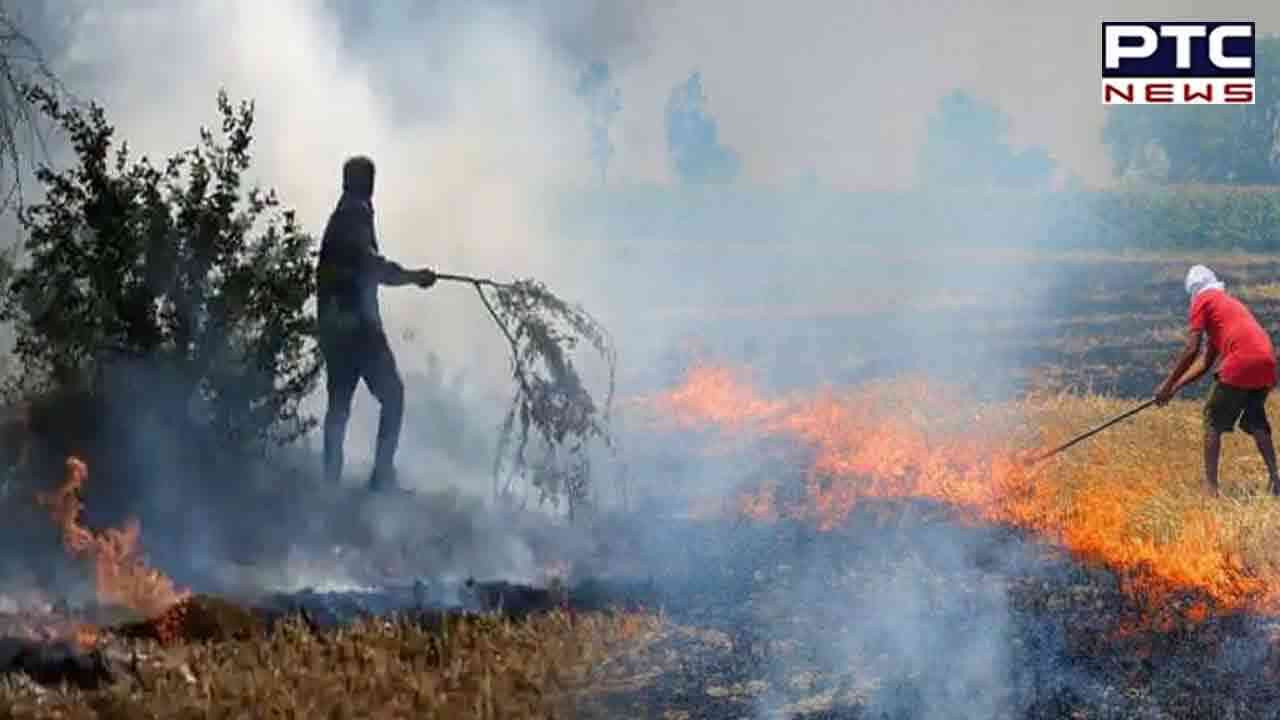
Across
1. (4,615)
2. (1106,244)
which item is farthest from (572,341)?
(1106,244)

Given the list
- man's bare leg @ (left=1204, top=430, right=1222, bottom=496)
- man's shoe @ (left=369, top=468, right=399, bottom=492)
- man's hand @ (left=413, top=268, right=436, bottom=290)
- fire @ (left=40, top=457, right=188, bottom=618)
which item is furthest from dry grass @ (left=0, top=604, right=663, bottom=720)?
man's bare leg @ (left=1204, top=430, right=1222, bottom=496)

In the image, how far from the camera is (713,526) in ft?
38.9

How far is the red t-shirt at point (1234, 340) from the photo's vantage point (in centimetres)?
1240

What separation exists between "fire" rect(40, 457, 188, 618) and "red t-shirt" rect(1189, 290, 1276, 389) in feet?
28.2

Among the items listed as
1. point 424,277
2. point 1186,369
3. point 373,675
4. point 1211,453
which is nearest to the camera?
point 373,675

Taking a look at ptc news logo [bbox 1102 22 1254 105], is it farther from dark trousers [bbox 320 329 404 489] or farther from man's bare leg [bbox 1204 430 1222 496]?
dark trousers [bbox 320 329 404 489]

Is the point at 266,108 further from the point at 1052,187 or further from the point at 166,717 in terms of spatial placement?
the point at 1052,187

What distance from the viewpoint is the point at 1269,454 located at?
494 inches

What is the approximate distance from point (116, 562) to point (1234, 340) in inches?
354

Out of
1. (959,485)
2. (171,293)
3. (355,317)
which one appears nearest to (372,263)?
(355,317)

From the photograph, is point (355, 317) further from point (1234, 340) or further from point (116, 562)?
point (1234, 340)

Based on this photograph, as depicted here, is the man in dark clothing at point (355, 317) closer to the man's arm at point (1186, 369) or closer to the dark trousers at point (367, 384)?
the dark trousers at point (367, 384)

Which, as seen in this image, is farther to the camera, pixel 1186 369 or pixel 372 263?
pixel 1186 369

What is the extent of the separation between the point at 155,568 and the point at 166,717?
227 centimetres
